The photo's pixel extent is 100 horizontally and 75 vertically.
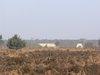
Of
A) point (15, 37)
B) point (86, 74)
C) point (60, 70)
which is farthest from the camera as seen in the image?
point (15, 37)

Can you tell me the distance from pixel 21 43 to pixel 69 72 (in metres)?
44.1

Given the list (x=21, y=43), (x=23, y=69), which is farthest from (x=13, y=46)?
(x=23, y=69)

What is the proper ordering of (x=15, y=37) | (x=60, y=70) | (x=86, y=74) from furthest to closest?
(x=15, y=37) < (x=60, y=70) < (x=86, y=74)

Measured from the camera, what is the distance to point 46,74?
1664 cm

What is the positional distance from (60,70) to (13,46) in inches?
1724

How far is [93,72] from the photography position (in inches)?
663

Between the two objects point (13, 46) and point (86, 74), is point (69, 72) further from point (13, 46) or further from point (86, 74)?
point (13, 46)

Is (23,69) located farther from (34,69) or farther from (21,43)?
(21,43)

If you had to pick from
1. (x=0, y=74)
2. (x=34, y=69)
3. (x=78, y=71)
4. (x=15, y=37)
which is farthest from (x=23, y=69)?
(x=15, y=37)

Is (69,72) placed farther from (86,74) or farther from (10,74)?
(10,74)

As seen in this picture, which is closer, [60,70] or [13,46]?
[60,70]

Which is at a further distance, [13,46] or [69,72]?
[13,46]

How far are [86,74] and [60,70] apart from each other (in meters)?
1.76

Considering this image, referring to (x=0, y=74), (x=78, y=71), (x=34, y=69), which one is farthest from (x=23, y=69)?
(x=78, y=71)
